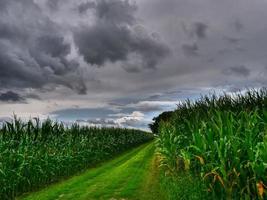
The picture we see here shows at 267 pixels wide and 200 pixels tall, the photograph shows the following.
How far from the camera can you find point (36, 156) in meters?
24.8

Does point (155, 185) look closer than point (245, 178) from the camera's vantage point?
No

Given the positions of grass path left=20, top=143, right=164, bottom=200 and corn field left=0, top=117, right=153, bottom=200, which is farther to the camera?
corn field left=0, top=117, right=153, bottom=200

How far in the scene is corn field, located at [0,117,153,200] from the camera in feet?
72.0

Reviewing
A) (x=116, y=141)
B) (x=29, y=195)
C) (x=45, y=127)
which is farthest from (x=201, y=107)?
(x=116, y=141)

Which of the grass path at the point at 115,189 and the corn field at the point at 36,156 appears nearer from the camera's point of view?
the grass path at the point at 115,189

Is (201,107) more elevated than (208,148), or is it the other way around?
(201,107)

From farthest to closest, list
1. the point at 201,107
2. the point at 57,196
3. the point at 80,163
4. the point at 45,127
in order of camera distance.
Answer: the point at 80,163 → the point at 45,127 → the point at 201,107 → the point at 57,196

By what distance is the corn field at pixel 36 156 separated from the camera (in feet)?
72.0

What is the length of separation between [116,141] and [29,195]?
3260cm

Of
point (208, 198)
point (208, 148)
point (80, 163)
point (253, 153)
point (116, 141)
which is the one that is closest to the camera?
point (253, 153)

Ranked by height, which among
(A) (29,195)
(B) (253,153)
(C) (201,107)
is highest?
(C) (201,107)

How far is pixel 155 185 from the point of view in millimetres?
20625

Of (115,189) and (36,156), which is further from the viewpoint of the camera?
(36,156)

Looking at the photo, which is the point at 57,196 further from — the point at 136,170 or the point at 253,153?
the point at 253,153
